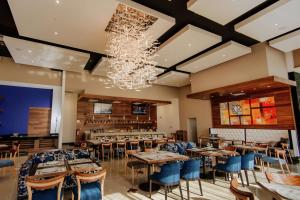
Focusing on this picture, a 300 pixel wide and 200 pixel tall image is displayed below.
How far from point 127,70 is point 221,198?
4.25 metres

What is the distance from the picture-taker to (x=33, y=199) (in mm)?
2730

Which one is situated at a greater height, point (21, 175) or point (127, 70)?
point (127, 70)

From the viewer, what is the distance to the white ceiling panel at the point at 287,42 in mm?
6332

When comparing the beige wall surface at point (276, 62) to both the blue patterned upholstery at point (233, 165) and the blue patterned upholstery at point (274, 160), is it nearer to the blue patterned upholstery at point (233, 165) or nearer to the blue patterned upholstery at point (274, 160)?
the blue patterned upholstery at point (274, 160)

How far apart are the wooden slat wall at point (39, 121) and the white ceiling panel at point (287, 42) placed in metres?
12.1

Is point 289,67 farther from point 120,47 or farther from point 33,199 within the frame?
point 33,199

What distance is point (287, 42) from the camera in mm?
6766

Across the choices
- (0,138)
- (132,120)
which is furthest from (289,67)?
(0,138)

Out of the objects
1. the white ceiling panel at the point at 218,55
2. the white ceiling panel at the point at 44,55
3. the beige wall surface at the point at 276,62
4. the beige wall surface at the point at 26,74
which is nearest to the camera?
the white ceiling panel at the point at 44,55

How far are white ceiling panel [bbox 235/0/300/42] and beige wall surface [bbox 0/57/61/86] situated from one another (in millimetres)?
8945

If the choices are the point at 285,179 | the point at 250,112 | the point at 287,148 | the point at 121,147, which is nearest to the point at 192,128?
the point at 250,112

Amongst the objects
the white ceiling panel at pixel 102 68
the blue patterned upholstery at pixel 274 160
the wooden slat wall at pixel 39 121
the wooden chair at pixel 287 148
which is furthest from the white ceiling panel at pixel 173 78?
the wooden slat wall at pixel 39 121

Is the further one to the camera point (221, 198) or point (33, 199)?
point (221, 198)

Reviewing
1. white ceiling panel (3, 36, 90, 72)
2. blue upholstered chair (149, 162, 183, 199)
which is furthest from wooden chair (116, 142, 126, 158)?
blue upholstered chair (149, 162, 183, 199)
